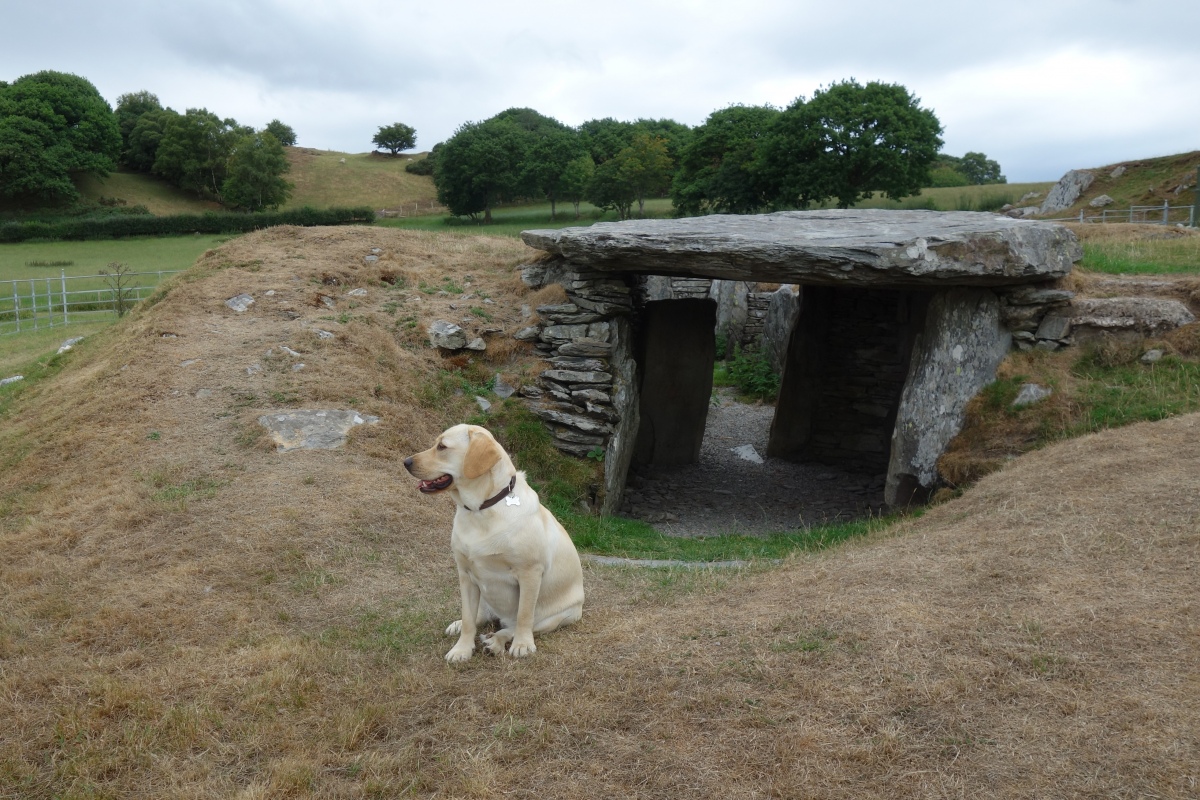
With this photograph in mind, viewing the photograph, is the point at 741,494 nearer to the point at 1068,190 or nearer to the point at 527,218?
the point at 1068,190

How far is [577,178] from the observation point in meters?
45.7

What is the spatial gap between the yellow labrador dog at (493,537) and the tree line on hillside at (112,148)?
4932 centimetres

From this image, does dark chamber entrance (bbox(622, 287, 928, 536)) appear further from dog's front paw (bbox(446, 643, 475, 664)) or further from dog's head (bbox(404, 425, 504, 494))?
dog's head (bbox(404, 425, 504, 494))

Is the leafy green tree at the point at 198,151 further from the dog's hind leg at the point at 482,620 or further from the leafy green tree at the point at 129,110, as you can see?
the dog's hind leg at the point at 482,620

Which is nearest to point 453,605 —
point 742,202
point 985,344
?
point 985,344

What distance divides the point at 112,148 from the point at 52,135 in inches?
195

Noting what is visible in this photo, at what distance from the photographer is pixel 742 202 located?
39.0m

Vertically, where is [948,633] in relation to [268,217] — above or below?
below

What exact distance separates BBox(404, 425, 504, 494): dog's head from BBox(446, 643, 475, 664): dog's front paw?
105 cm

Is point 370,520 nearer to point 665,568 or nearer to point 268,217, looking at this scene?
point 665,568

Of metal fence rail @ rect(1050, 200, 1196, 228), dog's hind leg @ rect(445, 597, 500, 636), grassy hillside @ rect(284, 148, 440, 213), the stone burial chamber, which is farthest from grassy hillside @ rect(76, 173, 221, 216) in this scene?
dog's hind leg @ rect(445, 597, 500, 636)

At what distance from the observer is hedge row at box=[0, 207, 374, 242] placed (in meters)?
41.0

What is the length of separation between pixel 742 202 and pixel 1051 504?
32731mm

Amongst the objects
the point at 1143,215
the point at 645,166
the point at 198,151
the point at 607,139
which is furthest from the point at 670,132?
the point at 1143,215
